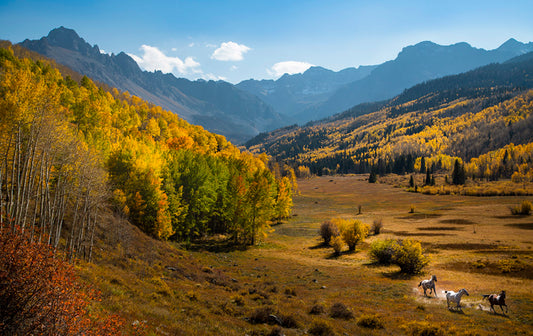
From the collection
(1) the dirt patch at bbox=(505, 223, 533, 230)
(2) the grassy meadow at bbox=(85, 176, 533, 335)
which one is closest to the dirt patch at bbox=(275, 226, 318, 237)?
(2) the grassy meadow at bbox=(85, 176, 533, 335)

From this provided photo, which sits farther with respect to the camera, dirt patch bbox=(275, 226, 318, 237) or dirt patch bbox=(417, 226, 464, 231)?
dirt patch bbox=(275, 226, 318, 237)

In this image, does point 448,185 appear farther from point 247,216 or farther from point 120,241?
point 120,241

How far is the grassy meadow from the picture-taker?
16.3m

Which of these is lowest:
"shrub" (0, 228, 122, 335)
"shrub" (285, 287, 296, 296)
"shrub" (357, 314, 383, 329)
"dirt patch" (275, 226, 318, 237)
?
"dirt patch" (275, 226, 318, 237)

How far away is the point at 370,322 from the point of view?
721 inches

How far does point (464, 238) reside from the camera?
5172 centimetres

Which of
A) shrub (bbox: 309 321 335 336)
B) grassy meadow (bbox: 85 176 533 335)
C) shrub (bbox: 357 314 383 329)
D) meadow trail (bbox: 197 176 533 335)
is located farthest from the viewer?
meadow trail (bbox: 197 176 533 335)

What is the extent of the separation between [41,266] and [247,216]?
47.8 metres

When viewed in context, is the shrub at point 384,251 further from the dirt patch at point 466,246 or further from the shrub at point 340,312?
the shrub at point 340,312

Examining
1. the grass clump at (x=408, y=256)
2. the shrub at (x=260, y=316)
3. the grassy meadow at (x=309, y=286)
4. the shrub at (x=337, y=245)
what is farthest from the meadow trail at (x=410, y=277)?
the shrub at (x=260, y=316)

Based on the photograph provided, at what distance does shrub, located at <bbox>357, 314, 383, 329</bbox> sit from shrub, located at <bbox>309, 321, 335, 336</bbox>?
3.86 meters

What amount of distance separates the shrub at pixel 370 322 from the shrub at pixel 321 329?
3855 millimetres

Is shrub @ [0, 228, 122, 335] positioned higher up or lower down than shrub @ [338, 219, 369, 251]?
higher up

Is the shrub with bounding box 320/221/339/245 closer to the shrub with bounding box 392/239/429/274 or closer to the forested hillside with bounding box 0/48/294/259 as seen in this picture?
the forested hillside with bounding box 0/48/294/259
